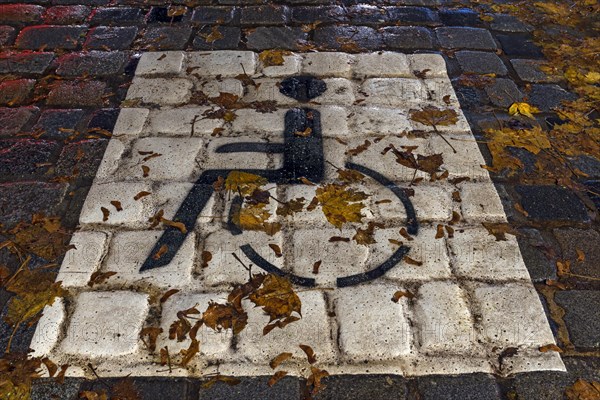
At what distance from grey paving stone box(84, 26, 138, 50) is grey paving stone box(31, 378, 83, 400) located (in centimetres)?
265

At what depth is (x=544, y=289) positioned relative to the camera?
2.33 m

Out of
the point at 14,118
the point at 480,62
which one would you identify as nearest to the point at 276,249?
the point at 14,118

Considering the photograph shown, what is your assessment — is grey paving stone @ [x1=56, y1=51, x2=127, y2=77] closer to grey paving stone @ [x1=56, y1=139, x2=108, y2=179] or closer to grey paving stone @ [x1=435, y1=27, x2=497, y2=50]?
grey paving stone @ [x1=56, y1=139, x2=108, y2=179]

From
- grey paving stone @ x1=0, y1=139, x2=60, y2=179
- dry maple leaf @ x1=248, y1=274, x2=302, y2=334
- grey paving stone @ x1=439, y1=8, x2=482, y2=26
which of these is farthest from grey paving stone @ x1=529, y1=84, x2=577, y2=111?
grey paving stone @ x1=0, y1=139, x2=60, y2=179

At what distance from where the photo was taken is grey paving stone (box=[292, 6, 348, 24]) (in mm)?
4230

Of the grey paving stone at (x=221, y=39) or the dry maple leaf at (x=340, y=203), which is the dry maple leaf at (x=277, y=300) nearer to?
the dry maple leaf at (x=340, y=203)

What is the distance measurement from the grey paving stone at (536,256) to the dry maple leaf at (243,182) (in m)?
1.32

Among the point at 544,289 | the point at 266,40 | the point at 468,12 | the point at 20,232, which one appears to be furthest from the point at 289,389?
the point at 468,12

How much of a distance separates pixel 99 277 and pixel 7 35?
2703mm

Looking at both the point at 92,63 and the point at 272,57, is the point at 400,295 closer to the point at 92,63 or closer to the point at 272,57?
the point at 272,57

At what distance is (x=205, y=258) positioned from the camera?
7.93 feet

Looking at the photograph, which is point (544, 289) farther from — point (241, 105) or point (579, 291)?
point (241, 105)

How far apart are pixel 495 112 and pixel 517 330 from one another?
5.32 feet

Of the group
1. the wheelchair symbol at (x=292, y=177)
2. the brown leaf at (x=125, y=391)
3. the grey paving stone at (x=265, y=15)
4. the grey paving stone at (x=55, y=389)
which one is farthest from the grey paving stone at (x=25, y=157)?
the grey paving stone at (x=265, y=15)
